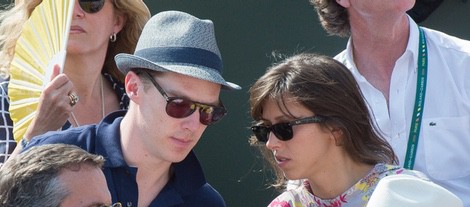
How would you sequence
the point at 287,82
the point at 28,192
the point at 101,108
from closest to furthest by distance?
the point at 28,192
the point at 287,82
the point at 101,108

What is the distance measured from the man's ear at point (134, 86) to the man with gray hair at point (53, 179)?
0.58 meters

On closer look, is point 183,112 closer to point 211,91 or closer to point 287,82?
point 211,91

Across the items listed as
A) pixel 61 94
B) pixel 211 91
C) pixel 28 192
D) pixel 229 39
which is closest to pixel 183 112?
pixel 211 91

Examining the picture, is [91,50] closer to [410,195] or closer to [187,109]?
[187,109]

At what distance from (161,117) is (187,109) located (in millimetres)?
83

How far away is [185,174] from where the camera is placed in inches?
127

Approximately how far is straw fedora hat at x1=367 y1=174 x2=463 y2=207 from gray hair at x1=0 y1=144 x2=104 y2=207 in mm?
723

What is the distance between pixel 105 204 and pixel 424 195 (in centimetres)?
77

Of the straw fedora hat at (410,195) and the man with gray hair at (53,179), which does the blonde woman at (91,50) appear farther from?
the straw fedora hat at (410,195)

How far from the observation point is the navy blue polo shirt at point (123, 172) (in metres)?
3.10

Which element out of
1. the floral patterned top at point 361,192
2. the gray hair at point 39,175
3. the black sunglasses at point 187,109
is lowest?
the floral patterned top at point 361,192

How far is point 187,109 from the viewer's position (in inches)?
120

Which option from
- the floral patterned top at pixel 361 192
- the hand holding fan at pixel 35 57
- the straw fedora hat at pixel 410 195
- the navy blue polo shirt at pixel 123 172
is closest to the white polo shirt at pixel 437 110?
the floral patterned top at pixel 361 192

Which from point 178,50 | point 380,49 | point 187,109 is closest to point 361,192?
point 187,109
